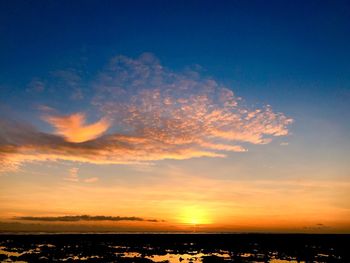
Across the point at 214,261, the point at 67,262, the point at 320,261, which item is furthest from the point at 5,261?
the point at 320,261

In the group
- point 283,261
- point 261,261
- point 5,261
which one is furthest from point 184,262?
point 5,261

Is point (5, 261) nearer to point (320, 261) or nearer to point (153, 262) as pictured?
point (153, 262)

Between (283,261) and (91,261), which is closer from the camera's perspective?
(91,261)

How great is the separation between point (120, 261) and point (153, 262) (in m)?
3.91

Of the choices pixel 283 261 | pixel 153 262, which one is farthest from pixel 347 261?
pixel 153 262

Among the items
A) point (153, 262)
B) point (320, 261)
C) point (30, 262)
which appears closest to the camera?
point (30, 262)

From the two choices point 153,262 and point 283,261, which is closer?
point 153,262

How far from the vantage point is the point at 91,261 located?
41.9 metres

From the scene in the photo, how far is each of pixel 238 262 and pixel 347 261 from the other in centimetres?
1422

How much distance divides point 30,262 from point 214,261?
21.5m

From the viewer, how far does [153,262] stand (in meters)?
43.1

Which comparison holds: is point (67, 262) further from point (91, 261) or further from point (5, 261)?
point (5, 261)

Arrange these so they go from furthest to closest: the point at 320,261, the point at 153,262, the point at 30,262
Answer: the point at 320,261
the point at 153,262
the point at 30,262

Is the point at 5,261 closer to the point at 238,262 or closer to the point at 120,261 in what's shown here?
the point at 120,261
